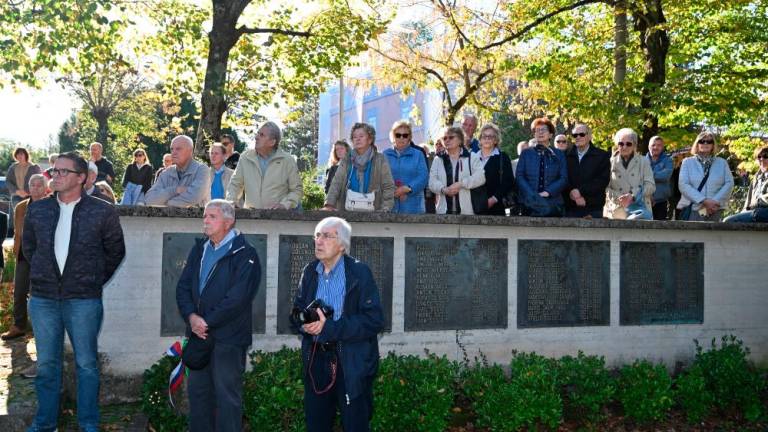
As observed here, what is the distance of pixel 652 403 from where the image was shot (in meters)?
7.22

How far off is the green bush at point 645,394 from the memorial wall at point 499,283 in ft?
3.59

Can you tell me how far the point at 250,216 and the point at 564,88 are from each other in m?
11.0

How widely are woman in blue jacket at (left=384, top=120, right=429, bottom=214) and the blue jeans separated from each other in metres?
3.55

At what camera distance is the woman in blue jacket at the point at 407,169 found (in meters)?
8.29

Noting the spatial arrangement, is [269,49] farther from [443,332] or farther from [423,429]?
[423,429]

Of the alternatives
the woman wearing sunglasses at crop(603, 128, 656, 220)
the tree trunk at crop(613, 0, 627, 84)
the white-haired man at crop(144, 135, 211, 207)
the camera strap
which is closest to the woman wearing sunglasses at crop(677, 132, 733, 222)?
the woman wearing sunglasses at crop(603, 128, 656, 220)

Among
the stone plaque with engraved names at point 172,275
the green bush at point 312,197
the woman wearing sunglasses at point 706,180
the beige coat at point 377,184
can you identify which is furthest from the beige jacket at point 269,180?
the green bush at point 312,197

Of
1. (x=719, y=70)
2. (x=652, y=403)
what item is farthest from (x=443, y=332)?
(x=719, y=70)

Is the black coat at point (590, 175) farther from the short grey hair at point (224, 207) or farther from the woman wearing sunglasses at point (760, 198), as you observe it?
the short grey hair at point (224, 207)

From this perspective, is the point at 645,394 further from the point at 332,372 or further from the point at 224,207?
the point at 224,207

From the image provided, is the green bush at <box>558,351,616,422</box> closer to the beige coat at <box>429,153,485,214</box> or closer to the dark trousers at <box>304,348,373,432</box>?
the beige coat at <box>429,153,485,214</box>

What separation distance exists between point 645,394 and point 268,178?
4.16 m

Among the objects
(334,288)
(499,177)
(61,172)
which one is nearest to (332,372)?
(334,288)

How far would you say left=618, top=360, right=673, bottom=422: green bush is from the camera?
7.26m
